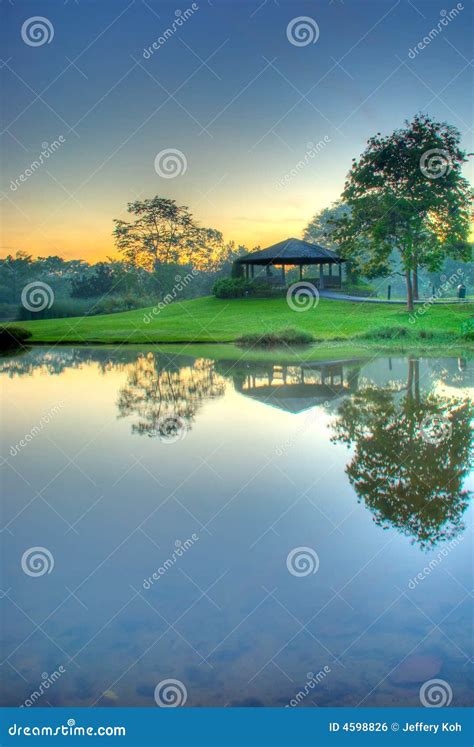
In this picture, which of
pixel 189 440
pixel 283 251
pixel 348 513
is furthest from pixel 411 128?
pixel 348 513

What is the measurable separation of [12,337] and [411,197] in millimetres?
16993

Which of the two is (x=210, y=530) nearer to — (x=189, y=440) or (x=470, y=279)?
(x=189, y=440)

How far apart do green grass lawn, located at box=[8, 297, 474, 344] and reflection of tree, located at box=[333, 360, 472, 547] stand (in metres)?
10.7

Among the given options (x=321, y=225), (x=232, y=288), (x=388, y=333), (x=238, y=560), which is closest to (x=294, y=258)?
(x=232, y=288)

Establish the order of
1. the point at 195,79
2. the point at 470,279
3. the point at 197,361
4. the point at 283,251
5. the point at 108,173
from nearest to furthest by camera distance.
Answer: the point at 197,361, the point at 195,79, the point at 108,173, the point at 283,251, the point at 470,279

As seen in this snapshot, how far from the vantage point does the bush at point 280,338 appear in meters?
18.2

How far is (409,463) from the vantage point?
532 centimetres

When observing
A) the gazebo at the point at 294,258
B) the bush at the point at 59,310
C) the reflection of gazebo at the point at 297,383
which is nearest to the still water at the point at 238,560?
the reflection of gazebo at the point at 297,383

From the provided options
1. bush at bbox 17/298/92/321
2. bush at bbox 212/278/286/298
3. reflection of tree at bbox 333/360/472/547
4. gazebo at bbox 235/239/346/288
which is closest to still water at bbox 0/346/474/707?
reflection of tree at bbox 333/360/472/547

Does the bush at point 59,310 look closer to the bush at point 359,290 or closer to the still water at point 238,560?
the bush at point 359,290

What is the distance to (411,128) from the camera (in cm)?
2461

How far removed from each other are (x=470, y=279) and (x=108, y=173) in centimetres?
2978

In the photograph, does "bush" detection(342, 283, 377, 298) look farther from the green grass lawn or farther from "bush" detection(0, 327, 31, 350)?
"bush" detection(0, 327, 31, 350)

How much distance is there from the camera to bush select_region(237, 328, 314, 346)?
59.8ft
